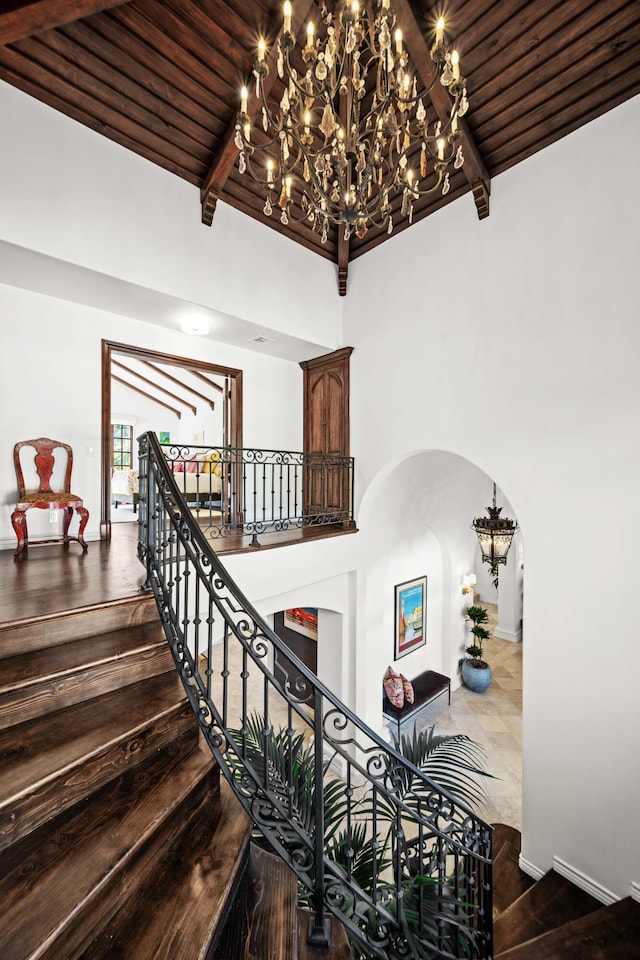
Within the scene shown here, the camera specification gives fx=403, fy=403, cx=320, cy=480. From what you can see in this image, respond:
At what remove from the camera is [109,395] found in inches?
170

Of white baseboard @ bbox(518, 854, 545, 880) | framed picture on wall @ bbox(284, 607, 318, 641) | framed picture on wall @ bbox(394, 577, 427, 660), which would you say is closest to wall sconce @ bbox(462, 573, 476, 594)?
framed picture on wall @ bbox(394, 577, 427, 660)

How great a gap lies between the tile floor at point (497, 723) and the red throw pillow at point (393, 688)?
762mm

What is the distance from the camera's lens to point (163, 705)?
1.84m

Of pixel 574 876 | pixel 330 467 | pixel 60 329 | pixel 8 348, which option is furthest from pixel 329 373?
pixel 574 876

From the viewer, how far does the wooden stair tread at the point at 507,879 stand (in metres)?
3.14

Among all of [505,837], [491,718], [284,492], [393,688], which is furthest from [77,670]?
[491,718]

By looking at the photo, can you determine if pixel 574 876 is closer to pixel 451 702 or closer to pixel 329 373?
pixel 451 702

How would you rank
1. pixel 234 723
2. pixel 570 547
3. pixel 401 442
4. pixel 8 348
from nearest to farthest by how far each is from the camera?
pixel 570 547 → pixel 8 348 → pixel 401 442 → pixel 234 723

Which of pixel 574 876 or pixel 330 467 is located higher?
pixel 330 467

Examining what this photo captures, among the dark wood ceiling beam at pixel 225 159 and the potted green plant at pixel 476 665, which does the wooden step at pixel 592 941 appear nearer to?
the potted green plant at pixel 476 665

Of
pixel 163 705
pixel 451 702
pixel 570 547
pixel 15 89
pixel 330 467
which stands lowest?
pixel 451 702

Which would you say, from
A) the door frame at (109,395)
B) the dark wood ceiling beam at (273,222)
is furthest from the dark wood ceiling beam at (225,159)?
the door frame at (109,395)

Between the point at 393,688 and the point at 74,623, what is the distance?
194 inches

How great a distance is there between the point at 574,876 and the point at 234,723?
377 centimetres
